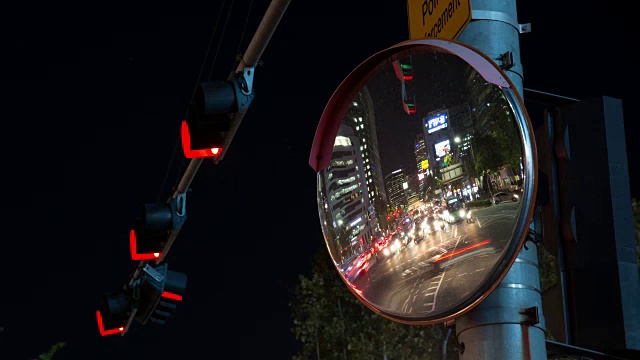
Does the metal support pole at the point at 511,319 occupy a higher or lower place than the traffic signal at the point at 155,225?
lower

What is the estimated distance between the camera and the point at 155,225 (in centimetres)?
1123

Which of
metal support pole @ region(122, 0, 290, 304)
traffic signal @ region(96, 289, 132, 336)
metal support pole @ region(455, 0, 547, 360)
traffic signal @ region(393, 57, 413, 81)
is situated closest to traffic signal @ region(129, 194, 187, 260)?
metal support pole @ region(122, 0, 290, 304)

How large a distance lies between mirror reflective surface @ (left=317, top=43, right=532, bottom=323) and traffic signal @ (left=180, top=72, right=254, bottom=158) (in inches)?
151

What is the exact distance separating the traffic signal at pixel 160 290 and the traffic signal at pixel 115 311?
74 centimetres

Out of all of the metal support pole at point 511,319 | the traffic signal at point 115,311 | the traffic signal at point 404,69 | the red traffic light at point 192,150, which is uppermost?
the red traffic light at point 192,150

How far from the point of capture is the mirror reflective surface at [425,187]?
2721mm

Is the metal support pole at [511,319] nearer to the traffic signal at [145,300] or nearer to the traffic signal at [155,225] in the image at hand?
the traffic signal at [155,225]

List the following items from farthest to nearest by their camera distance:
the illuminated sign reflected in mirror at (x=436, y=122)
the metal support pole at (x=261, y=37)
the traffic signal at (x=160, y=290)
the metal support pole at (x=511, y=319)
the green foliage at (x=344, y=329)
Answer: the green foliage at (x=344, y=329) → the traffic signal at (x=160, y=290) → the metal support pole at (x=261, y=37) → the illuminated sign reflected in mirror at (x=436, y=122) → the metal support pole at (x=511, y=319)

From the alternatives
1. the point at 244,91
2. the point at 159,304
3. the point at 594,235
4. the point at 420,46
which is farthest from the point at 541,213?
the point at 159,304

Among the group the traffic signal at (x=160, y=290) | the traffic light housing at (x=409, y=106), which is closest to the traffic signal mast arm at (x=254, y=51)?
the traffic light housing at (x=409, y=106)

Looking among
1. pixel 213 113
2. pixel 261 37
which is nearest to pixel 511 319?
pixel 261 37

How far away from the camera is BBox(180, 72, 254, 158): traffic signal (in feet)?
23.4

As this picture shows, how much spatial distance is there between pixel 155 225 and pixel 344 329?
15.2 m

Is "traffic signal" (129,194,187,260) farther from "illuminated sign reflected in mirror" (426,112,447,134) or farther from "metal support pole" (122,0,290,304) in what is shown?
"illuminated sign reflected in mirror" (426,112,447,134)
